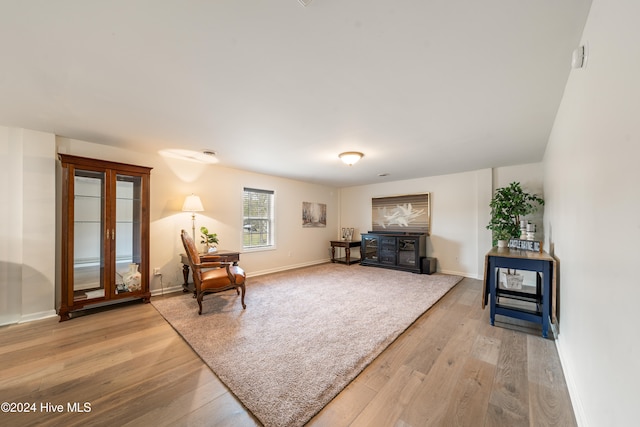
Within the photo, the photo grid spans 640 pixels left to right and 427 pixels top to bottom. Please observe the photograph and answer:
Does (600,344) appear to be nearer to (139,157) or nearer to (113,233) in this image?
(113,233)

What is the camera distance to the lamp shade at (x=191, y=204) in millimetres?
3725

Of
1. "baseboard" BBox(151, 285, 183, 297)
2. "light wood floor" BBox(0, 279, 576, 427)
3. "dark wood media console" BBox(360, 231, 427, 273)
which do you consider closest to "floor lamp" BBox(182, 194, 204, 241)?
"baseboard" BBox(151, 285, 183, 297)

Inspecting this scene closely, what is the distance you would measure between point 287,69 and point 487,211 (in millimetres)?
4754

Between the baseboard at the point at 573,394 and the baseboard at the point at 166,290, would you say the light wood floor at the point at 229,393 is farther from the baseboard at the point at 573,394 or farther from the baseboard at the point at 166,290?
the baseboard at the point at 166,290

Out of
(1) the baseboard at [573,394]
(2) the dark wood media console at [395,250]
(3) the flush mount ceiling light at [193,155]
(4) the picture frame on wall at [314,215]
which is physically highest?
(3) the flush mount ceiling light at [193,155]

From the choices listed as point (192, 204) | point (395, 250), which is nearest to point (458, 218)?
point (395, 250)

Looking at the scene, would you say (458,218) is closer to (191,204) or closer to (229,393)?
(229,393)

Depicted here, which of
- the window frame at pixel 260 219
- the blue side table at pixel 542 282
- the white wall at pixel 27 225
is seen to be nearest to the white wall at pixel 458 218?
the blue side table at pixel 542 282

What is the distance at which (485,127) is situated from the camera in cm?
264

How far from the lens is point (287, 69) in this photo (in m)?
1.64

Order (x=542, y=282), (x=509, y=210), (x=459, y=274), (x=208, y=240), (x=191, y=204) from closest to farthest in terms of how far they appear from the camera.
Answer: (x=542, y=282), (x=509, y=210), (x=191, y=204), (x=208, y=240), (x=459, y=274)

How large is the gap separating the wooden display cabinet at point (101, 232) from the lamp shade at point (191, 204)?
543 millimetres

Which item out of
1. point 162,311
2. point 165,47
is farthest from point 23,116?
point 162,311

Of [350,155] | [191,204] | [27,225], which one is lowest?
[27,225]
